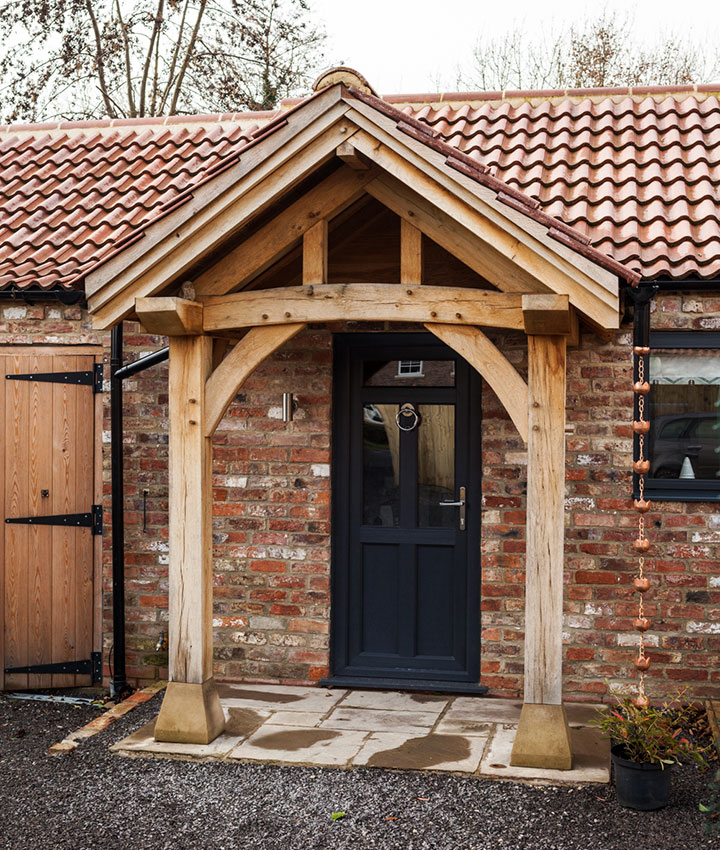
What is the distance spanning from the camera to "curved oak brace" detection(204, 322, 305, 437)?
17.8 ft

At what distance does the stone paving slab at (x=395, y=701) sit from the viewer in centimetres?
635

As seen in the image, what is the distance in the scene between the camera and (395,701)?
21.3 feet

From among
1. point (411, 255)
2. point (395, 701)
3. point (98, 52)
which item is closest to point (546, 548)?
point (411, 255)

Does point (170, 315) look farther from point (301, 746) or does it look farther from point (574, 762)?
point (574, 762)

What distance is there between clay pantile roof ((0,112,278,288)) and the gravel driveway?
320 cm

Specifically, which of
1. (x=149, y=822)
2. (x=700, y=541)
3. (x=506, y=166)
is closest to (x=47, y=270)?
(x=506, y=166)

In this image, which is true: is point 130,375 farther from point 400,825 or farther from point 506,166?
point 400,825

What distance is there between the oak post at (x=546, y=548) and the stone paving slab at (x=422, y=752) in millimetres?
385

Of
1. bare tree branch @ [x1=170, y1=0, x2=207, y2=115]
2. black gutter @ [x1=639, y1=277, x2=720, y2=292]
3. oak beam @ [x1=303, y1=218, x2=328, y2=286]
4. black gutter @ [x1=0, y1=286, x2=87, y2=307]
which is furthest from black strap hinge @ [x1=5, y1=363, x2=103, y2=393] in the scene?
bare tree branch @ [x1=170, y1=0, x2=207, y2=115]

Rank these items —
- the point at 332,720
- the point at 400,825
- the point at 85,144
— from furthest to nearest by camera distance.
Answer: the point at 85,144 < the point at 332,720 < the point at 400,825

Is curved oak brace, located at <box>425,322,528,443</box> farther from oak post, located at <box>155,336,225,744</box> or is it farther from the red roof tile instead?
oak post, located at <box>155,336,225,744</box>

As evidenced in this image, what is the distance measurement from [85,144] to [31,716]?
4803 millimetres

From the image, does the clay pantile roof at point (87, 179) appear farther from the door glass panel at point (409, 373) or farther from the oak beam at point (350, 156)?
the oak beam at point (350, 156)

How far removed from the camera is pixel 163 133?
28.0 ft
